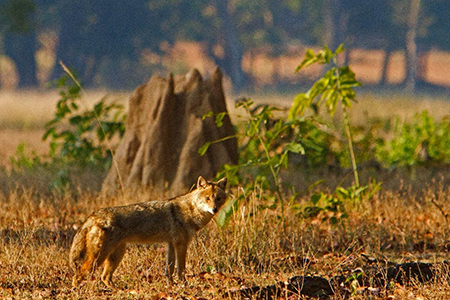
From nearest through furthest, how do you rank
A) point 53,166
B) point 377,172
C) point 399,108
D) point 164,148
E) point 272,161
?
point 272,161 → point 164,148 → point 377,172 → point 53,166 → point 399,108

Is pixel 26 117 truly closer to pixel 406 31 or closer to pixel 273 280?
pixel 273 280

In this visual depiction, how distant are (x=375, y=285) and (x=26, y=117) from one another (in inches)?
953

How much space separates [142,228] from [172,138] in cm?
430

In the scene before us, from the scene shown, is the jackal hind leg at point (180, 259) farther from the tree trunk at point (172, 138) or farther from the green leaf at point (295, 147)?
the tree trunk at point (172, 138)

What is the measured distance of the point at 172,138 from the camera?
10086 mm

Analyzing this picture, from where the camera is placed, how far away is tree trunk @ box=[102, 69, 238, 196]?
9797 mm

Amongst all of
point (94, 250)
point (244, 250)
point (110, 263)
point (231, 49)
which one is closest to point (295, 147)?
point (244, 250)

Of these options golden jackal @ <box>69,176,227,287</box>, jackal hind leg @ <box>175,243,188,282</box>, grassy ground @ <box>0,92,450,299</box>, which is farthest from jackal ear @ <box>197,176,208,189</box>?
grassy ground @ <box>0,92,450,299</box>

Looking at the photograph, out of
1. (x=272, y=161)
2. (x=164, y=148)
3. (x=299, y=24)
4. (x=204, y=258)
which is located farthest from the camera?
(x=299, y=24)

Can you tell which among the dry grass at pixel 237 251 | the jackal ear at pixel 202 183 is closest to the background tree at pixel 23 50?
the dry grass at pixel 237 251

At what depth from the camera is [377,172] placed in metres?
11.9

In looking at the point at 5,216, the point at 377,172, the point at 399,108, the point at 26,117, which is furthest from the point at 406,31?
the point at 5,216

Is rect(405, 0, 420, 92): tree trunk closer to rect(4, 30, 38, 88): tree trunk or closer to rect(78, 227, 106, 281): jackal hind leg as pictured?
rect(4, 30, 38, 88): tree trunk

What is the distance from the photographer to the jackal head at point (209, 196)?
19.8 ft
